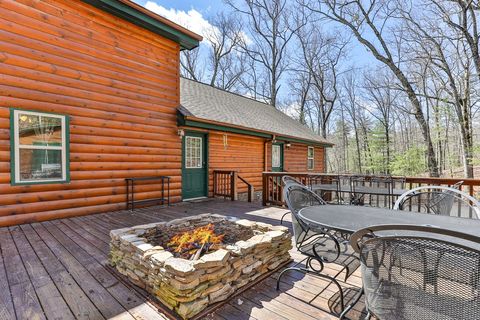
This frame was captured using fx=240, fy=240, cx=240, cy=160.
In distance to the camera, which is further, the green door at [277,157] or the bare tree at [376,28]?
the bare tree at [376,28]

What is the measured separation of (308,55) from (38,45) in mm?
17312

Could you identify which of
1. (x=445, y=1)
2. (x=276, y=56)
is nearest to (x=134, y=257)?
(x=445, y=1)

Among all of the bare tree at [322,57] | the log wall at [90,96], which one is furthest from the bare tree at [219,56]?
the log wall at [90,96]

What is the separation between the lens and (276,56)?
58.3 ft

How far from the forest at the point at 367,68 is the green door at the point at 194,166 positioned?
867 cm

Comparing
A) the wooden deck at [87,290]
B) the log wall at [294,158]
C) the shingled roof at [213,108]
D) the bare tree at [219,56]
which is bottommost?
the wooden deck at [87,290]

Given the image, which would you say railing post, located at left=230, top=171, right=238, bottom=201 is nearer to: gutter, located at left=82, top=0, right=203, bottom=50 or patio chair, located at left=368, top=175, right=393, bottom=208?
patio chair, located at left=368, top=175, right=393, bottom=208

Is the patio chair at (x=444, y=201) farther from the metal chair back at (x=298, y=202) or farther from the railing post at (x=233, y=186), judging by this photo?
the railing post at (x=233, y=186)

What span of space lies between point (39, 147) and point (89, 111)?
109 cm

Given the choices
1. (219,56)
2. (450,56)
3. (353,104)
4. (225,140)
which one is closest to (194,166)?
(225,140)

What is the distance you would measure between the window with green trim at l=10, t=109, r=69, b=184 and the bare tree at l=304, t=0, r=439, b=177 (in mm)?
11973

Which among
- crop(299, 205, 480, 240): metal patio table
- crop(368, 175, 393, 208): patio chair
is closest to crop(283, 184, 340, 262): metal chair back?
crop(299, 205, 480, 240): metal patio table

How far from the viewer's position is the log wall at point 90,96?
13.3 ft

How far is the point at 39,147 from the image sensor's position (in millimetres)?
4320
